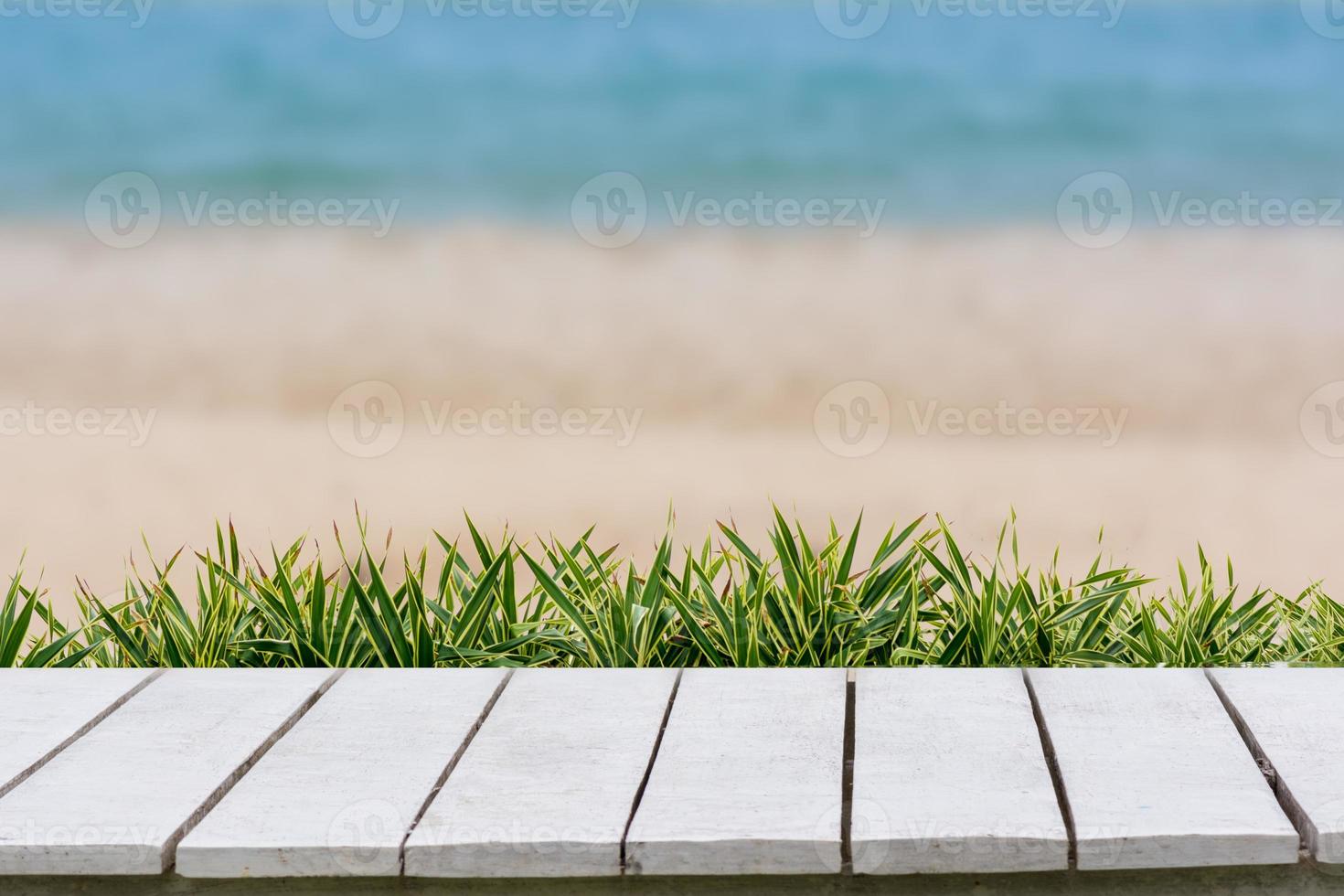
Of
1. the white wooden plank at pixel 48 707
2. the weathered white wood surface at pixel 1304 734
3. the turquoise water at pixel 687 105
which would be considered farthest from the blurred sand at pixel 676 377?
the white wooden plank at pixel 48 707

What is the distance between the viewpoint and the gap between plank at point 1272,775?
53.4 inches

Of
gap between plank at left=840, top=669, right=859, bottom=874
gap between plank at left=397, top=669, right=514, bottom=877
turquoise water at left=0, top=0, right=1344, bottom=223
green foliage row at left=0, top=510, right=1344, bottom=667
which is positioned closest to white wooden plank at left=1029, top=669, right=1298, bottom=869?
gap between plank at left=840, top=669, right=859, bottom=874

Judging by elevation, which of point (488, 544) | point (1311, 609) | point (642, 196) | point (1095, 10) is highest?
point (1095, 10)

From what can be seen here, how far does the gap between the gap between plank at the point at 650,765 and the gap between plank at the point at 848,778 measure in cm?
23

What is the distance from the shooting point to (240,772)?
5.05 ft

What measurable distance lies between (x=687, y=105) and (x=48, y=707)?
348cm

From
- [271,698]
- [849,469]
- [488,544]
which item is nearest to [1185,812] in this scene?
[271,698]

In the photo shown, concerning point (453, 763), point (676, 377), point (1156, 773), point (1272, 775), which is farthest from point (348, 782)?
point (676, 377)

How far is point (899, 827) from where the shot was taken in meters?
1.34

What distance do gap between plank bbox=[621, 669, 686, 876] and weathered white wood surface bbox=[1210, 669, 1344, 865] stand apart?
747 millimetres

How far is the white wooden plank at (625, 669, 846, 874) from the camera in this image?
1321 mm

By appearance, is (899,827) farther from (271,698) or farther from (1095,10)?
(1095,10)

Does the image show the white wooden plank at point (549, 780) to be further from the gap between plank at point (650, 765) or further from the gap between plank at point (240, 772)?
the gap between plank at point (240, 772)

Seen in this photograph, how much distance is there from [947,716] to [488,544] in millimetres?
1116
